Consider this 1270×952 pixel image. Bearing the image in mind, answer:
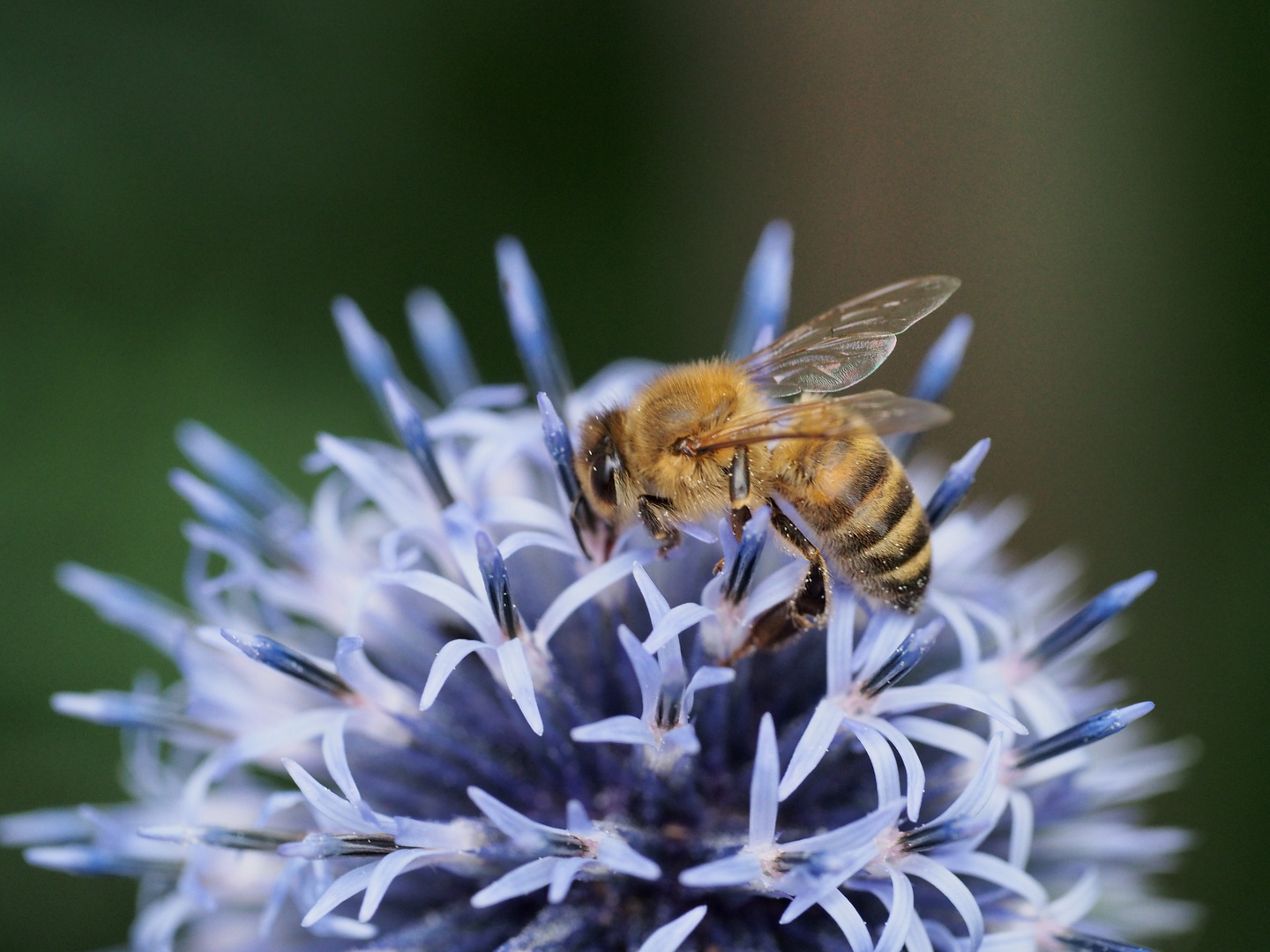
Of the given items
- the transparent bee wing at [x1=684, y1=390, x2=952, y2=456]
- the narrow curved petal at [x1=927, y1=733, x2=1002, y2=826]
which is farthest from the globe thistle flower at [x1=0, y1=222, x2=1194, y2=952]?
the transparent bee wing at [x1=684, y1=390, x2=952, y2=456]

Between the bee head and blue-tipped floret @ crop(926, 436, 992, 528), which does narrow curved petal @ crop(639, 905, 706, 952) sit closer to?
the bee head

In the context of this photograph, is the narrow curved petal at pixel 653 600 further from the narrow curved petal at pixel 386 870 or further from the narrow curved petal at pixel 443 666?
the narrow curved petal at pixel 386 870

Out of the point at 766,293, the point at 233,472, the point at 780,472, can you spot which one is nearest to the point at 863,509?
the point at 780,472

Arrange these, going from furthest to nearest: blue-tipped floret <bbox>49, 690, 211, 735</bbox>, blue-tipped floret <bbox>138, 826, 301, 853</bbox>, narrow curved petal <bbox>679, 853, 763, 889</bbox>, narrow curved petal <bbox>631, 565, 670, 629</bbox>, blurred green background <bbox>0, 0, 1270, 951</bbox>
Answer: blurred green background <bbox>0, 0, 1270, 951</bbox> → blue-tipped floret <bbox>49, 690, 211, 735</bbox> → blue-tipped floret <bbox>138, 826, 301, 853</bbox> → narrow curved petal <bbox>631, 565, 670, 629</bbox> → narrow curved petal <bbox>679, 853, 763, 889</bbox>

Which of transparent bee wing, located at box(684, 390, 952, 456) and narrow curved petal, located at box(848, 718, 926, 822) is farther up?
transparent bee wing, located at box(684, 390, 952, 456)

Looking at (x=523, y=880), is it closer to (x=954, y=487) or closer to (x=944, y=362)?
(x=954, y=487)

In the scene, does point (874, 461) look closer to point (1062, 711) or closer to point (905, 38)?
point (1062, 711)

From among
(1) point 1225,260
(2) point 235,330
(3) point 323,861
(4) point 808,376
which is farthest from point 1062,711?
(2) point 235,330
